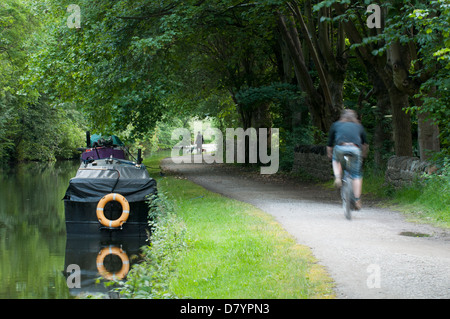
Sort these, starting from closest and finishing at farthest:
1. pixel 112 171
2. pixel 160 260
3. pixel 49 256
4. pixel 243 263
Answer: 1. pixel 243 263
2. pixel 160 260
3. pixel 49 256
4. pixel 112 171

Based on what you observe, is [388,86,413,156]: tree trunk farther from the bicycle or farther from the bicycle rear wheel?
the bicycle

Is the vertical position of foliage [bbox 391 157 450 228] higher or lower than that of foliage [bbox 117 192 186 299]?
higher

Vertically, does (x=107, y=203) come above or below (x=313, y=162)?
below

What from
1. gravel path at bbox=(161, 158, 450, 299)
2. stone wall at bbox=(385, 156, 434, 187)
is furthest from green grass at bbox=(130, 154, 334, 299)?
stone wall at bbox=(385, 156, 434, 187)

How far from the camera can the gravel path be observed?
6516 millimetres

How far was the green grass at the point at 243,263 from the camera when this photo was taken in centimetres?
675

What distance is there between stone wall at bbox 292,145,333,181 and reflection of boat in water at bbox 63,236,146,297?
29.0ft

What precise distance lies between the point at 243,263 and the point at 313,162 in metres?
15.5

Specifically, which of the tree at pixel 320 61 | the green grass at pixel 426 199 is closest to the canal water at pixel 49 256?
the green grass at pixel 426 199

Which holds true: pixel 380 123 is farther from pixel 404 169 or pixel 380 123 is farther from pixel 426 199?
pixel 426 199

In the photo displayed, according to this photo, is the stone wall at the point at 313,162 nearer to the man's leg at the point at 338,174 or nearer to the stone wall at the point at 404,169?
the stone wall at the point at 404,169

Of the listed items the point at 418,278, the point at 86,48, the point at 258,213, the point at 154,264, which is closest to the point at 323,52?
the point at 86,48

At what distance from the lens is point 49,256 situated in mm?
13547

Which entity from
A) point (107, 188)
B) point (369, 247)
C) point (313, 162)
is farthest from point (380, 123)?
point (369, 247)
